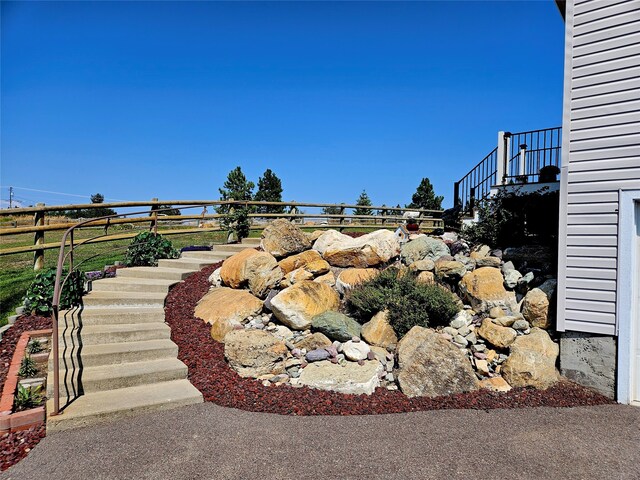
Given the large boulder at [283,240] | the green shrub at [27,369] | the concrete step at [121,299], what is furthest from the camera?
the large boulder at [283,240]

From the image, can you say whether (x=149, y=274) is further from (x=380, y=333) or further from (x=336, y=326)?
(x=380, y=333)

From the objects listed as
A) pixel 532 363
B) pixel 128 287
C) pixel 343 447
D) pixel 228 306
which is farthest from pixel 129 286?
pixel 532 363

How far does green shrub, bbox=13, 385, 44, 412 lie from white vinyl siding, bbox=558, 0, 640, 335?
6.63 m

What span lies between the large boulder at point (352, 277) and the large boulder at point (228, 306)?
59.3 inches

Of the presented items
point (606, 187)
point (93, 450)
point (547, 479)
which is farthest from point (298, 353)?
point (606, 187)

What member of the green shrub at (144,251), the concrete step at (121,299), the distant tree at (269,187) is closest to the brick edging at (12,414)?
the concrete step at (121,299)

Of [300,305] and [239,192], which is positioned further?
[239,192]

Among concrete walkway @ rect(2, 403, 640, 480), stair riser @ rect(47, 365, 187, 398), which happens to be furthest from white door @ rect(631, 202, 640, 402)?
stair riser @ rect(47, 365, 187, 398)

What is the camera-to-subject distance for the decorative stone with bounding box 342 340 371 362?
5414 millimetres

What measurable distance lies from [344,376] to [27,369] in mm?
4008

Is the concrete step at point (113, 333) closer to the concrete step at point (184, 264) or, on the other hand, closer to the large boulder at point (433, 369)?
the concrete step at point (184, 264)

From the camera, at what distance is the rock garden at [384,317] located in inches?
201

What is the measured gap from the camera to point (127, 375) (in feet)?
15.8

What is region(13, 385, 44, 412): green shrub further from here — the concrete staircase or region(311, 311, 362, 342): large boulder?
region(311, 311, 362, 342): large boulder
